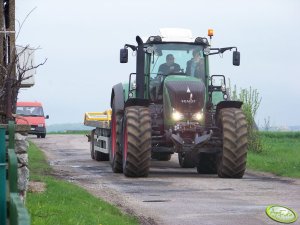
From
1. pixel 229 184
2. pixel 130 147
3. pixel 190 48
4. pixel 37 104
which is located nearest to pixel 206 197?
pixel 229 184

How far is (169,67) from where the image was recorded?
1675 cm

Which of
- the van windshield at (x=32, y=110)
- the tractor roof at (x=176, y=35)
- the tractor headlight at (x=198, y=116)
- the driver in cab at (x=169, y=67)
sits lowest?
the van windshield at (x=32, y=110)

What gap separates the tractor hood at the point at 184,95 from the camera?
51.9 ft

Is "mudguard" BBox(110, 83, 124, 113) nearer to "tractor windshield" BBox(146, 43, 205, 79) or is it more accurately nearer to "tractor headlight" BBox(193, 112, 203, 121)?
"tractor windshield" BBox(146, 43, 205, 79)

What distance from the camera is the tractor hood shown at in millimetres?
15828

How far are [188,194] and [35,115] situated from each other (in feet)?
100

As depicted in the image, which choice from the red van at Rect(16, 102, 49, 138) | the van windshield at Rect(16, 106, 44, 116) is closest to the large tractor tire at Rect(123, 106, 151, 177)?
the red van at Rect(16, 102, 49, 138)

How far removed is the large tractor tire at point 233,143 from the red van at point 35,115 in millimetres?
26550

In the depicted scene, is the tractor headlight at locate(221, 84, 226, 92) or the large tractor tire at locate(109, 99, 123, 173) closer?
the large tractor tire at locate(109, 99, 123, 173)

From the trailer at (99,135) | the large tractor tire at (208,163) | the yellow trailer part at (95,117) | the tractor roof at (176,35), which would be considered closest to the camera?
the tractor roof at (176,35)

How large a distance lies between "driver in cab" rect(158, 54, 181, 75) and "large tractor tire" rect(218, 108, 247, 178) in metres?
1.78

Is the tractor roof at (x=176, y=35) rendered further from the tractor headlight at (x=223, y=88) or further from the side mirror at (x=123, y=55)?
the tractor headlight at (x=223, y=88)

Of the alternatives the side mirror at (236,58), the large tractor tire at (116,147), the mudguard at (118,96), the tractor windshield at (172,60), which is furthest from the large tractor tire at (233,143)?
the mudguard at (118,96)

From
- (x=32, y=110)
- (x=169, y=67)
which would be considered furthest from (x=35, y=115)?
(x=169, y=67)
